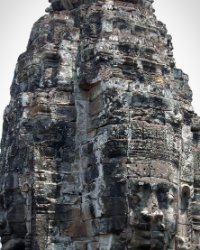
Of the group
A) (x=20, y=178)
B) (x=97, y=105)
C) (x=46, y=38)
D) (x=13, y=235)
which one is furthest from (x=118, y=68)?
(x=13, y=235)

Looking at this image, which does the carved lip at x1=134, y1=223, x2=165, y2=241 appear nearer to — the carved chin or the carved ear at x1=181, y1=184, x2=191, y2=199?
the carved ear at x1=181, y1=184, x2=191, y2=199

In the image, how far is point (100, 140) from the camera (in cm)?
1242

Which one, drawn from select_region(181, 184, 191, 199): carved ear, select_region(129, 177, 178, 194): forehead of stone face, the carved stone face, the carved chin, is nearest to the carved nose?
the carved stone face

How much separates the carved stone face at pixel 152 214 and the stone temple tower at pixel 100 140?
18 mm

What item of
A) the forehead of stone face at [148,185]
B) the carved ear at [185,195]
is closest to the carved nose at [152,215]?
the forehead of stone face at [148,185]

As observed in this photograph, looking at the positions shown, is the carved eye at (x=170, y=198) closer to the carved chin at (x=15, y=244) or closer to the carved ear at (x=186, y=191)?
the carved ear at (x=186, y=191)

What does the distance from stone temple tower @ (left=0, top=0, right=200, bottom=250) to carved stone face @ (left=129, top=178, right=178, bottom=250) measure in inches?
0.7

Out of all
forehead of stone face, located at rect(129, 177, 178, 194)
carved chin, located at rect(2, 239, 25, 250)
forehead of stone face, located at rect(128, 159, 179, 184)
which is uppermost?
forehead of stone face, located at rect(128, 159, 179, 184)

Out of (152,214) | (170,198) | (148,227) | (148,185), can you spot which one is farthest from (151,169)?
(148,227)

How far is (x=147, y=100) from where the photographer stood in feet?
41.0

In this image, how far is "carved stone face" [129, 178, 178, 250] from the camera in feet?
38.1

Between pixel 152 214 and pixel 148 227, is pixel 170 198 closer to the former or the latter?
pixel 152 214

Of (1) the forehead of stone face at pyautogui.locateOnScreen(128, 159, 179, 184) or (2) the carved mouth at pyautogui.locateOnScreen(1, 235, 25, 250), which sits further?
(2) the carved mouth at pyautogui.locateOnScreen(1, 235, 25, 250)

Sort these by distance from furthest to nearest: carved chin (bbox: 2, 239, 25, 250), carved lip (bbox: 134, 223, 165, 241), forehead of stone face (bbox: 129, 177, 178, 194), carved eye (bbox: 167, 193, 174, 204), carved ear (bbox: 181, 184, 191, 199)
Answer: carved ear (bbox: 181, 184, 191, 199), carved chin (bbox: 2, 239, 25, 250), carved eye (bbox: 167, 193, 174, 204), forehead of stone face (bbox: 129, 177, 178, 194), carved lip (bbox: 134, 223, 165, 241)
